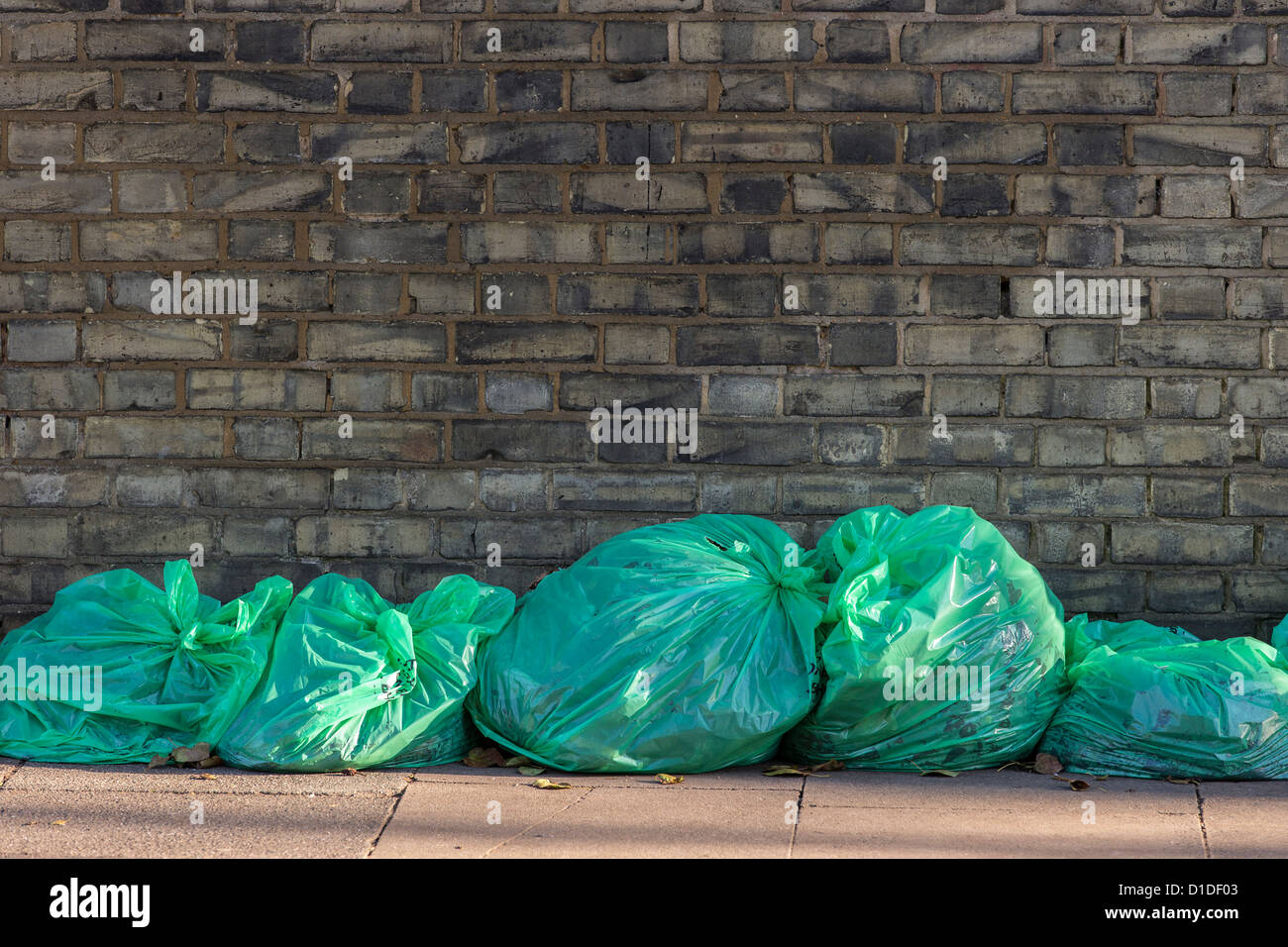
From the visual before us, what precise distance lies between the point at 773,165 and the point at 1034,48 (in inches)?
40.8

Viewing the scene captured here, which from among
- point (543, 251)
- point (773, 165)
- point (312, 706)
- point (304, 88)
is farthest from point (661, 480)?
point (304, 88)

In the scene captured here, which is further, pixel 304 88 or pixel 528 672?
pixel 304 88

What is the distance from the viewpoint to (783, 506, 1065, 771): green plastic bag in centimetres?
360

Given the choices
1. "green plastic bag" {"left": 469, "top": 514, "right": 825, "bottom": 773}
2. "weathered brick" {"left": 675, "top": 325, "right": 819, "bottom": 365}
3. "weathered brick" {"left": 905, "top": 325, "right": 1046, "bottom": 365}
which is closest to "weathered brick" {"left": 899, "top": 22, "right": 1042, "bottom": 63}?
"weathered brick" {"left": 905, "top": 325, "right": 1046, "bottom": 365}

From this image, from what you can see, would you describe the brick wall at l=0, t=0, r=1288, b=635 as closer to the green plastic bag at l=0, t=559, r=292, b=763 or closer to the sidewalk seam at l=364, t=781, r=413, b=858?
the green plastic bag at l=0, t=559, r=292, b=763

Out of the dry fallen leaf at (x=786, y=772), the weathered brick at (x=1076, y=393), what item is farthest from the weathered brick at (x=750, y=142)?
the dry fallen leaf at (x=786, y=772)

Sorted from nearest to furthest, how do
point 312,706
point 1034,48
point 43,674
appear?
point 312,706, point 43,674, point 1034,48

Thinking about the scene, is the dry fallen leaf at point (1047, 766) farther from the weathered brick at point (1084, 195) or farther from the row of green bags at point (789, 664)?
the weathered brick at point (1084, 195)

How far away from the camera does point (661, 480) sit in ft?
14.9

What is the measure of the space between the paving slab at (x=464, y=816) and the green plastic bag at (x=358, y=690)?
0.20 meters

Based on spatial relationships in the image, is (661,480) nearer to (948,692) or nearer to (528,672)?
(528,672)

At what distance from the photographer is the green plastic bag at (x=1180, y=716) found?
3.57 metres

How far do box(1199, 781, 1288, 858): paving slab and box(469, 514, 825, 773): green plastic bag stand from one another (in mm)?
1152

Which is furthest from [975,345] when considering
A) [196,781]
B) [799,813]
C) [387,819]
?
[196,781]
